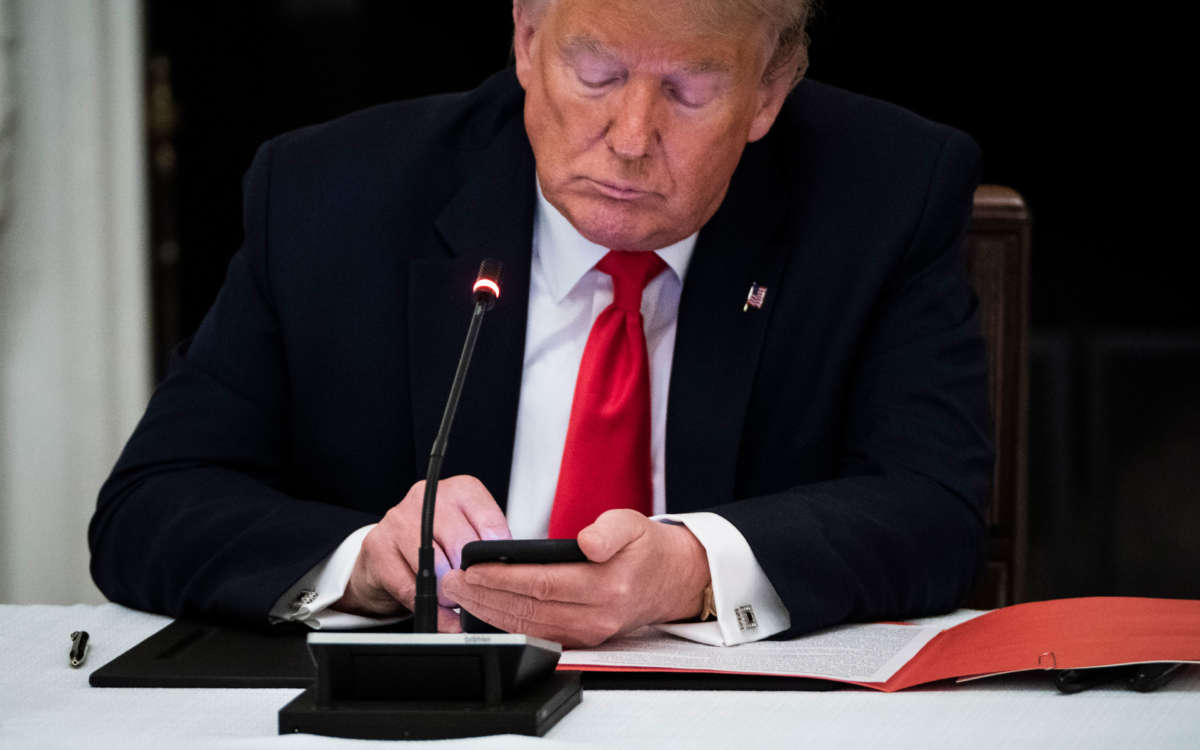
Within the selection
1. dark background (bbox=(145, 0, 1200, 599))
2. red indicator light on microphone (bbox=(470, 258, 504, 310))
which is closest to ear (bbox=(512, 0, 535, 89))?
red indicator light on microphone (bbox=(470, 258, 504, 310))

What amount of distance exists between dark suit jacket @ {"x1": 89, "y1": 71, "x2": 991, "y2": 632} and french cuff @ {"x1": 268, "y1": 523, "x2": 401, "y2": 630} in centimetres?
18

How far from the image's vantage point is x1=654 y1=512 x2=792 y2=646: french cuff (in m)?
1.25

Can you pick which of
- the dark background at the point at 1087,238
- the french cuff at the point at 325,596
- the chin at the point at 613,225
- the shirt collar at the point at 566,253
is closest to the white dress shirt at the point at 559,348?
the shirt collar at the point at 566,253

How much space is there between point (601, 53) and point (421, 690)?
73cm

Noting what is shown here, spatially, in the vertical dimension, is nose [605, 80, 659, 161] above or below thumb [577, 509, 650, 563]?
above

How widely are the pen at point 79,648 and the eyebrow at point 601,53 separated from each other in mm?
727

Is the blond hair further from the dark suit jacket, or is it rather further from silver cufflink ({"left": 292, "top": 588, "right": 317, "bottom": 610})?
silver cufflink ({"left": 292, "top": 588, "right": 317, "bottom": 610})

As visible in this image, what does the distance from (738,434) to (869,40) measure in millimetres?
3089

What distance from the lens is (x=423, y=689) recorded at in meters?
0.95

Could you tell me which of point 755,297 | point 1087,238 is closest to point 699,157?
point 755,297

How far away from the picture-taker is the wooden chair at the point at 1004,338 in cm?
195

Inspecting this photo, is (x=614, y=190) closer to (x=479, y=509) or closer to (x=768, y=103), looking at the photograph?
(x=768, y=103)

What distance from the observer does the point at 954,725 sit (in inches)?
37.9

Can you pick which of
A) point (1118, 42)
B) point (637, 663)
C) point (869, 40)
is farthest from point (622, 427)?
point (1118, 42)
